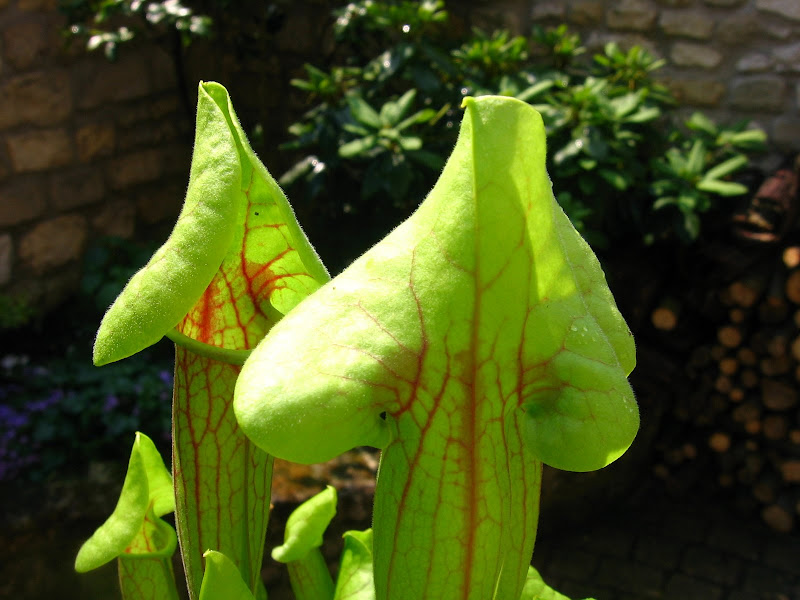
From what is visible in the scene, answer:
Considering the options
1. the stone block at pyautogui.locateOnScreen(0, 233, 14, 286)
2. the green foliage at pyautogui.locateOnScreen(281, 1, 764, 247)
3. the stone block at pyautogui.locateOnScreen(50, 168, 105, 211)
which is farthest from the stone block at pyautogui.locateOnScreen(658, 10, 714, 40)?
the stone block at pyautogui.locateOnScreen(0, 233, 14, 286)

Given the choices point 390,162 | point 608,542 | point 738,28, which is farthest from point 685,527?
point 738,28

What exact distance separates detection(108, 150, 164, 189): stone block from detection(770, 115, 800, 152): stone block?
274 cm

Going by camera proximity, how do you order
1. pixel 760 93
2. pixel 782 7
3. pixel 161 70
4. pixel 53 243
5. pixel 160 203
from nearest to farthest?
pixel 782 7 → pixel 760 93 → pixel 53 243 → pixel 161 70 → pixel 160 203

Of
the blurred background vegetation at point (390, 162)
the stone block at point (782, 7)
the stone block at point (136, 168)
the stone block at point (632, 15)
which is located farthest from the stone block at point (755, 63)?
the stone block at point (136, 168)

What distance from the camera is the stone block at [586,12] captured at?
3.13 meters

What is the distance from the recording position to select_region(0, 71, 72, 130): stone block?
2732 millimetres

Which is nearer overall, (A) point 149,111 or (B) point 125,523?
(B) point 125,523

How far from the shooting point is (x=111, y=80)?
121 inches

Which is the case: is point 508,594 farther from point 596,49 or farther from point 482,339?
point 596,49

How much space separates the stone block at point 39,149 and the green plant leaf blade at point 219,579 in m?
2.75

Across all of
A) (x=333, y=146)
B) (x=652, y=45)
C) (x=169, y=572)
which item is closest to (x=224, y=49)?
(x=333, y=146)

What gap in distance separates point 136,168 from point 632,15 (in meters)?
2.34

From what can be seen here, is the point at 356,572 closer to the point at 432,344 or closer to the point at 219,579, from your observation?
the point at 219,579

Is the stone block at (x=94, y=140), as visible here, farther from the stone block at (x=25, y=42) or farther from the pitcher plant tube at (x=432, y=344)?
the pitcher plant tube at (x=432, y=344)
